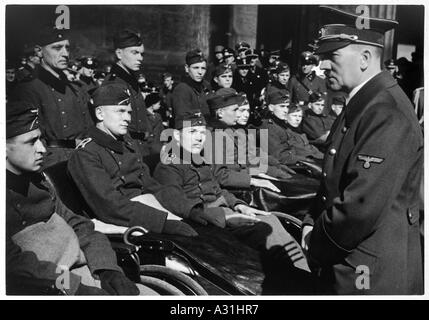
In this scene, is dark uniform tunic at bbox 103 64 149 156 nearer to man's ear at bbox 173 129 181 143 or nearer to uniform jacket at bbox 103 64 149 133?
uniform jacket at bbox 103 64 149 133

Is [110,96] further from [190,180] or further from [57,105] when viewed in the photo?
[190,180]

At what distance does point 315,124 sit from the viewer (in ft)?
15.5

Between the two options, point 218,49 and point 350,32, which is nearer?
point 350,32

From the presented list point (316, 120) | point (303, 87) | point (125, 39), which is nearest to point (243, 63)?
point (303, 87)

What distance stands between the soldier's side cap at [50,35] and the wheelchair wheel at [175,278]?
1582 mm

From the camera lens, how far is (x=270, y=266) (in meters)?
3.28

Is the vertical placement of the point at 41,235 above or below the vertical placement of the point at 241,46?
below

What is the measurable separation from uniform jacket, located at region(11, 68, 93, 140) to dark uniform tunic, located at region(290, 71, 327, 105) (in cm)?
183

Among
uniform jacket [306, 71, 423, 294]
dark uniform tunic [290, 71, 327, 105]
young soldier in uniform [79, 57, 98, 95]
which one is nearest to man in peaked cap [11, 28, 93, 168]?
young soldier in uniform [79, 57, 98, 95]

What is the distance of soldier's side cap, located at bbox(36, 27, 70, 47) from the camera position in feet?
11.6

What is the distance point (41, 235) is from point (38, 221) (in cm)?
8
